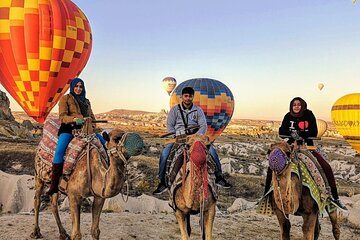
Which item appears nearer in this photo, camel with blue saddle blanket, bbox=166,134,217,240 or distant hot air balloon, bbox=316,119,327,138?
camel with blue saddle blanket, bbox=166,134,217,240

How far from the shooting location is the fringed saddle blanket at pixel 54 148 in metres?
8.52

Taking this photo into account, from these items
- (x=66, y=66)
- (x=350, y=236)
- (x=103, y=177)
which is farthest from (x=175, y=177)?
(x=66, y=66)

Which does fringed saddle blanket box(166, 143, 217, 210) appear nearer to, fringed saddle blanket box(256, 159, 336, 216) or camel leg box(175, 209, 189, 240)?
camel leg box(175, 209, 189, 240)

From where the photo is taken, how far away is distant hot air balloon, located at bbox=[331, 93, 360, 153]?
46.0 metres

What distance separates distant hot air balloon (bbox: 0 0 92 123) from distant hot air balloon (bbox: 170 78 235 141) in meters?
19.1

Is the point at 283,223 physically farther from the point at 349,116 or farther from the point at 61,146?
the point at 349,116

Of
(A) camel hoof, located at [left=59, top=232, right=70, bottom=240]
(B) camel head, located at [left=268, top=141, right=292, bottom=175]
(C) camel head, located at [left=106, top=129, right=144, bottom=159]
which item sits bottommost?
(A) camel hoof, located at [left=59, top=232, right=70, bottom=240]

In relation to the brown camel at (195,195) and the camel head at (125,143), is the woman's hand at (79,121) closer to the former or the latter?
the camel head at (125,143)

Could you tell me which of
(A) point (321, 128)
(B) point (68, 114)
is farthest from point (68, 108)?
(A) point (321, 128)

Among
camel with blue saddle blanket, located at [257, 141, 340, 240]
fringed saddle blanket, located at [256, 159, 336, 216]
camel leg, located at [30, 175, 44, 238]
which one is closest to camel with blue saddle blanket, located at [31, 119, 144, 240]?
camel leg, located at [30, 175, 44, 238]

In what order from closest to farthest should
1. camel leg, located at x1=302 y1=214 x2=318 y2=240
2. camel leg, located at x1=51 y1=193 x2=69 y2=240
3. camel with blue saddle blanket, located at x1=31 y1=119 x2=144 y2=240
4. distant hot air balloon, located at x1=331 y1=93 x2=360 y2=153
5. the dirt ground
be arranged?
1. camel with blue saddle blanket, located at x1=31 y1=119 x2=144 y2=240
2. camel leg, located at x1=302 y1=214 x2=318 y2=240
3. camel leg, located at x1=51 y1=193 x2=69 y2=240
4. the dirt ground
5. distant hot air balloon, located at x1=331 y1=93 x2=360 y2=153

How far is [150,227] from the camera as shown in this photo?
12.5 metres

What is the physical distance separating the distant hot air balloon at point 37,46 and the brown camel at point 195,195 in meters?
17.6

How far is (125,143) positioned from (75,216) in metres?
2.69
